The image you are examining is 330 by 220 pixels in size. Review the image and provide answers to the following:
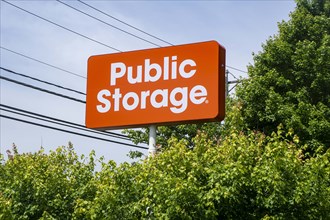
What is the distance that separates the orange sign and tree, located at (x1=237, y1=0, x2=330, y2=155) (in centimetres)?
811

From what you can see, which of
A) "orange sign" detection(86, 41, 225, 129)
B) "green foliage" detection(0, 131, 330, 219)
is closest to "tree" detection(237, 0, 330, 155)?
"orange sign" detection(86, 41, 225, 129)

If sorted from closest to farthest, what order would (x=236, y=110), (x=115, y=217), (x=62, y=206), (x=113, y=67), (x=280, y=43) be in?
1. (x=115, y=217)
2. (x=62, y=206)
3. (x=113, y=67)
4. (x=236, y=110)
5. (x=280, y=43)

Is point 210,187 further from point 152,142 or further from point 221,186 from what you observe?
point 152,142

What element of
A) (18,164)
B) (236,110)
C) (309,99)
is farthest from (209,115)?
(309,99)

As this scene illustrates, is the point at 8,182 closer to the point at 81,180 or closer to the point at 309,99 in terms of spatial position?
the point at 81,180

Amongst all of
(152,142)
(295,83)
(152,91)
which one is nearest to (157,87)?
(152,91)

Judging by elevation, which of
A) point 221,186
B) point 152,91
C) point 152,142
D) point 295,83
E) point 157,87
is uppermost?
point 295,83

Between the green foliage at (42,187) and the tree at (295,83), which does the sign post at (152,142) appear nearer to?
the green foliage at (42,187)

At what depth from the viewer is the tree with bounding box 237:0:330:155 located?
92.3ft

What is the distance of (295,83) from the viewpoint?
1183 inches

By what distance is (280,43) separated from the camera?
30625 mm

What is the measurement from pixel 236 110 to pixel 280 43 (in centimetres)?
423

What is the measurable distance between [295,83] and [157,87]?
34.3 feet

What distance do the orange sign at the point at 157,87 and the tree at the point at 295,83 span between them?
8110mm
